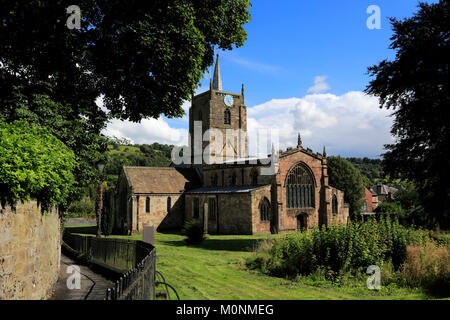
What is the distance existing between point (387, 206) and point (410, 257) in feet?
117

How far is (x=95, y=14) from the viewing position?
1345cm

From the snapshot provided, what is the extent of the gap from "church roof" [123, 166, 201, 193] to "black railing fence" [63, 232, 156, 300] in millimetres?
15787

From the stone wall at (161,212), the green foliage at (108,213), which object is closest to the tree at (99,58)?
the green foliage at (108,213)

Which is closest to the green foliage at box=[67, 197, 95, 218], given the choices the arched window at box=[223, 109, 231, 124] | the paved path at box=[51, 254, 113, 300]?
the arched window at box=[223, 109, 231, 124]

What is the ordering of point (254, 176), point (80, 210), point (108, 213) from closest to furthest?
point (108, 213) < point (254, 176) < point (80, 210)

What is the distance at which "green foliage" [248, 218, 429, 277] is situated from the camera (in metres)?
13.5

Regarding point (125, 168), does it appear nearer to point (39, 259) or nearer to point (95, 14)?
point (95, 14)

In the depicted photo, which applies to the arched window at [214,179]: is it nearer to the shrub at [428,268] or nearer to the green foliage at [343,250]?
the green foliage at [343,250]

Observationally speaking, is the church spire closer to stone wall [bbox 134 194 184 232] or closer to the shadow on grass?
stone wall [bbox 134 194 184 232]

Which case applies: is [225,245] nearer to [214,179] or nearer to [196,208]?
[196,208]

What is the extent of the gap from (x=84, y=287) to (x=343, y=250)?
10575mm

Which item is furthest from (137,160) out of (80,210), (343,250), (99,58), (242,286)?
(242,286)

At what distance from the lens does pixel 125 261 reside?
11.8m
